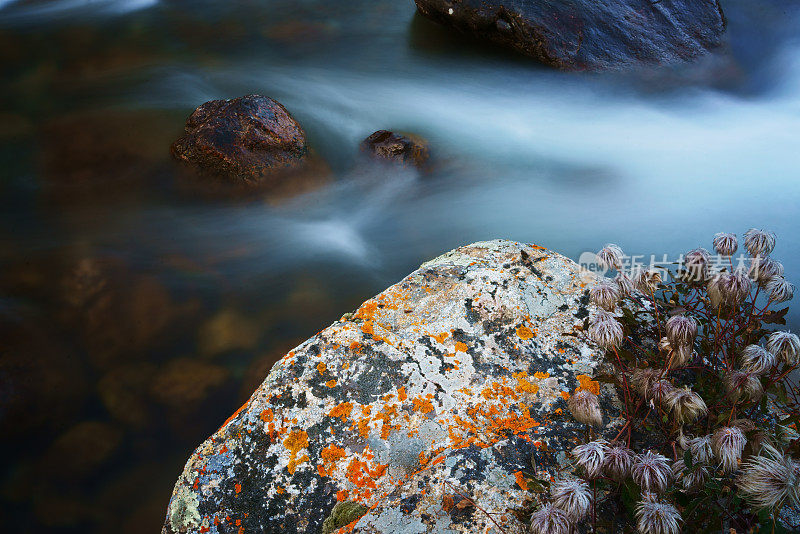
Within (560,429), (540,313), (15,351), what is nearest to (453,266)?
(540,313)

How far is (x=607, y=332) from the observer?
6.57 ft

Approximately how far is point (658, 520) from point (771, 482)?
326 mm

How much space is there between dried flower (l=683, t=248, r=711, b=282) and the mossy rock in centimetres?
Result: 162

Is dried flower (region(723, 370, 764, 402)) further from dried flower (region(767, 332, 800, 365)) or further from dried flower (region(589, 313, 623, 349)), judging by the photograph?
dried flower (region(589, 313, 623, 349))

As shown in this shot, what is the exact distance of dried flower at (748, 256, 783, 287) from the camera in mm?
2213

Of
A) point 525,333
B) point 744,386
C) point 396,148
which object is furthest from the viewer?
point 396,148

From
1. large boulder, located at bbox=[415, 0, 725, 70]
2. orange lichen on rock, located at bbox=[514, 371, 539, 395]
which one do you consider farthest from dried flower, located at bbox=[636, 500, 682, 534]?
large boulder, located at bbox=[415, 0, 725, 70]

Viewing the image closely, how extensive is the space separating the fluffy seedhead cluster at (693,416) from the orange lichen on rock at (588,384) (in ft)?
0.29

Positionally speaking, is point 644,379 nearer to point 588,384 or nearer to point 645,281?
point 588,384

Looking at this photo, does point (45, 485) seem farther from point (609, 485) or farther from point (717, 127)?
point (717, 127)

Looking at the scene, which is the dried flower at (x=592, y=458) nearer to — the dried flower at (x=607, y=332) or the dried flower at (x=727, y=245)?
the dried flower at (x=607, y=332)

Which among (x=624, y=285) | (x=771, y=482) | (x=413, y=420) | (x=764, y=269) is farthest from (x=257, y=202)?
(x=771, y=482)

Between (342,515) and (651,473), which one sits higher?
(651,473)

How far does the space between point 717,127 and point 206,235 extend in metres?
5.57
